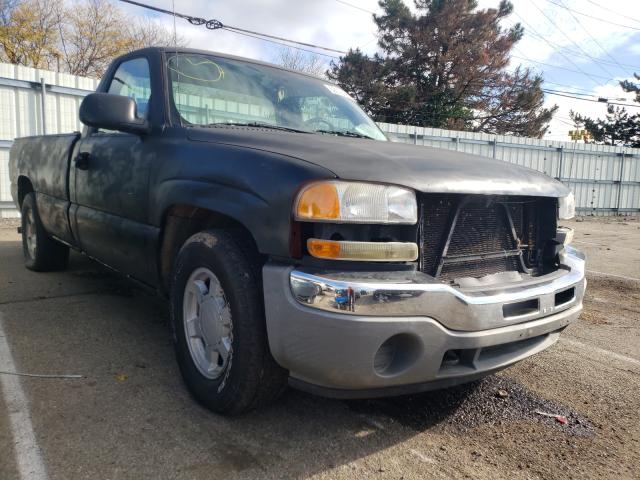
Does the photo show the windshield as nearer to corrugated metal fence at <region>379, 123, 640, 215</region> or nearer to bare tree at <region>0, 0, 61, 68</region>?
corrugated metal fence at <region>379, 123, 640, 215</region>

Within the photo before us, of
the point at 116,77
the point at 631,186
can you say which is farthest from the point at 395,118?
the point at 116,77

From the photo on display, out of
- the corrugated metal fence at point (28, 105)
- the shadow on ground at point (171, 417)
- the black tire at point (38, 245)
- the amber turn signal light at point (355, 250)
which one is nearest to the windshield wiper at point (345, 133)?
the amber turn signal light at point (355, 250)

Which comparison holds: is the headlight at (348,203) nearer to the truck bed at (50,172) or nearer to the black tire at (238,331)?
the black tire at (238,331)

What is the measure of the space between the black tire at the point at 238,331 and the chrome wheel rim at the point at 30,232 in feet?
11.8

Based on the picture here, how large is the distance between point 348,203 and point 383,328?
0.51 m

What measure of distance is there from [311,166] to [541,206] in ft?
4.86

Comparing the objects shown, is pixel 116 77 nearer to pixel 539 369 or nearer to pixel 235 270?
pixel 235 270

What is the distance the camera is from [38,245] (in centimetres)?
535

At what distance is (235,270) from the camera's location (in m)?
2.26

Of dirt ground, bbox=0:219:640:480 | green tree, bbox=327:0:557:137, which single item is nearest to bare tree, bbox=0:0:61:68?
green tree, bbox=327:0:557:137

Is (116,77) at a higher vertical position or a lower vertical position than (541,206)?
higher

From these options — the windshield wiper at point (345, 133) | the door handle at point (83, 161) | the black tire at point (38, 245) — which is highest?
the windshield wiper at point (345, 133)

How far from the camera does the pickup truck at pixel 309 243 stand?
1997 mm

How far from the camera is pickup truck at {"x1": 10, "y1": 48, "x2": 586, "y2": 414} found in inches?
78.6
